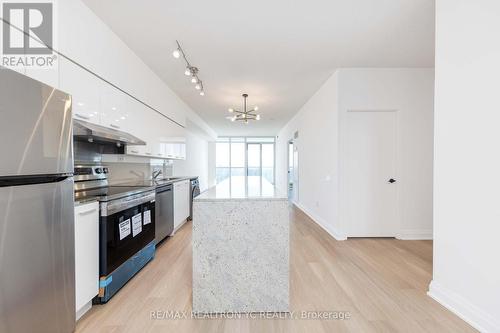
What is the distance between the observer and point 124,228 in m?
2.20

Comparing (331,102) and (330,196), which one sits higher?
(331,102)

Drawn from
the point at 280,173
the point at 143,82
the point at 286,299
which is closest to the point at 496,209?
the point at 286,299

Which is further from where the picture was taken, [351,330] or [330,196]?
[330,196]

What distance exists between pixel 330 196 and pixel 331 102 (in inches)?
64.7

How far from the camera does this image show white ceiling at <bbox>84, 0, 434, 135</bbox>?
224 cm

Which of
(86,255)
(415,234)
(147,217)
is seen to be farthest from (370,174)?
(86,255)

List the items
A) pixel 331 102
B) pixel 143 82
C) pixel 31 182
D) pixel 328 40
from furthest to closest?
pixel 331 102, pixel 143 82, pixel 328 40, pixel 31 182

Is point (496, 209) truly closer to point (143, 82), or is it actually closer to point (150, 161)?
point (143, 82)

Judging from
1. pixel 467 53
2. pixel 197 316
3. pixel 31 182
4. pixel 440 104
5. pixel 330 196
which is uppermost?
Answer: pixel 467 53

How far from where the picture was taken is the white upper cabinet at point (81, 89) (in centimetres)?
192

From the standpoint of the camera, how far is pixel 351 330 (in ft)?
5.48

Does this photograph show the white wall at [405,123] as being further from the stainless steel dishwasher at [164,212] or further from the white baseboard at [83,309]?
the white baseboard at [83,309]

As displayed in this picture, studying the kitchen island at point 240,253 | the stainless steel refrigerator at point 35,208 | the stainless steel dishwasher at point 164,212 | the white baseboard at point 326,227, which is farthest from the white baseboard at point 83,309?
the white baseboard at point 326,227

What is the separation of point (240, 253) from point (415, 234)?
3.37 meters
